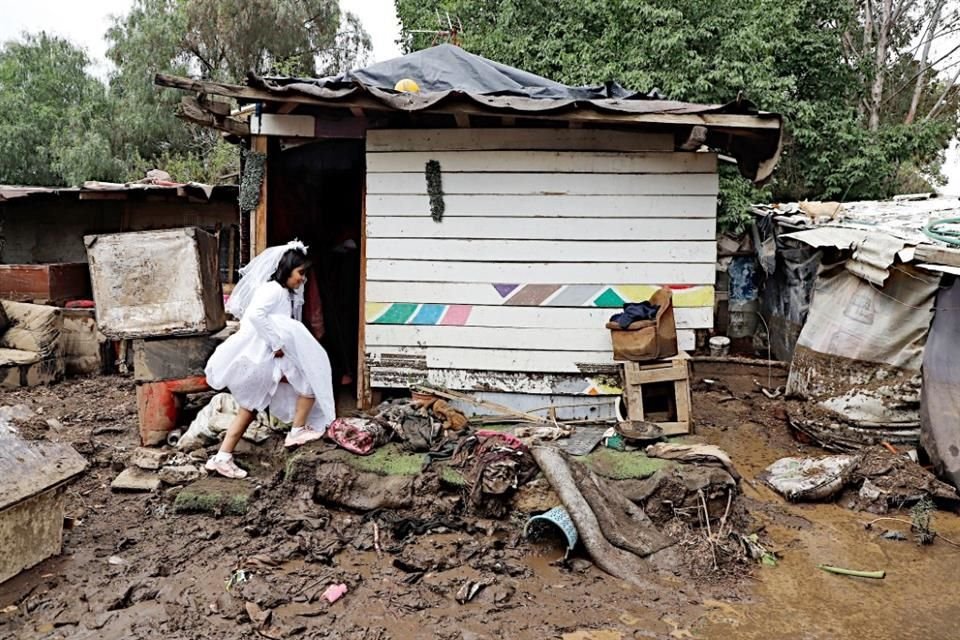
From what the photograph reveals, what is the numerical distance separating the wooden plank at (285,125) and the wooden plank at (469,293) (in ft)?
4.98

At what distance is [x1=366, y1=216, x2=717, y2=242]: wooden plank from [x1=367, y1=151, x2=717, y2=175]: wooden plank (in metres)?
0.45

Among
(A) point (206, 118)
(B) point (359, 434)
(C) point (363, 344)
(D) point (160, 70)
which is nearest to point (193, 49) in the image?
(D) point (160, 70)

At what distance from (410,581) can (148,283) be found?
3.90 metres

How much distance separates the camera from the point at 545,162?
593cm

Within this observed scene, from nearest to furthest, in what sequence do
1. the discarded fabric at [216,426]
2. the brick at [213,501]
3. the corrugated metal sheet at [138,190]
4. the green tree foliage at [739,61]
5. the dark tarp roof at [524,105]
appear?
the brick at [213,501] → the dark tarp roof at [524,105] → the discarded fabric at [216,426] → the corrugated metal sheet at [138,190] → the green tree foliage at [739,61]

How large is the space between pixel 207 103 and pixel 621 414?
4.67m

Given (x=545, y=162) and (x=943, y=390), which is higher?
(x=545, y=162)

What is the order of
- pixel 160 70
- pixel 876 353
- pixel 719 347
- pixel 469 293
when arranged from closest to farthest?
pixel 469 293
pixel 876 353
pixel 719 347
pixel 160 70

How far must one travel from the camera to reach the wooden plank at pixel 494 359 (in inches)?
239

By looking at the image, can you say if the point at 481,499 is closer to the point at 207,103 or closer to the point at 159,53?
the point at 207,103

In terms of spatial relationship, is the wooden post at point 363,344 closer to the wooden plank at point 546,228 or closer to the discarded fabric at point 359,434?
the wooden plank at point 546,228

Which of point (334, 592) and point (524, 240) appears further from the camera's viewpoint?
point (524, 240)

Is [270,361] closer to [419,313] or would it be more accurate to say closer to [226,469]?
[226,469]

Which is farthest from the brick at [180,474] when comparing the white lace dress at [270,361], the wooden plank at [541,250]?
the wooden plank at [541,250]
